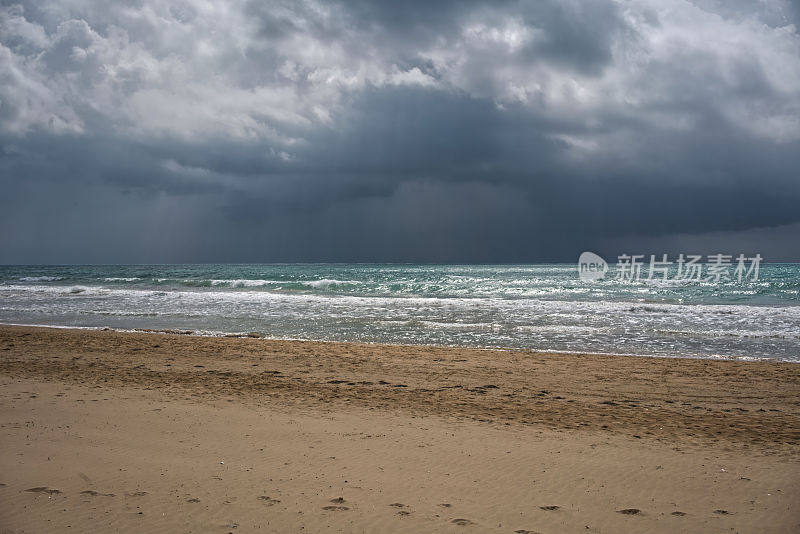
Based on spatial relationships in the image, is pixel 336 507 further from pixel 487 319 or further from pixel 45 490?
pixel 487 319

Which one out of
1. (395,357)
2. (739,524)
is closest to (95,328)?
(395,357)

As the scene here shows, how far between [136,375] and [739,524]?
9.64 metres

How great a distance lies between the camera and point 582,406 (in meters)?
7.85

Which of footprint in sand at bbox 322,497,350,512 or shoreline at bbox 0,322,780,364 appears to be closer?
footprint in sand at bbox 322,497,350,512

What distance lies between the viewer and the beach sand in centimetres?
421

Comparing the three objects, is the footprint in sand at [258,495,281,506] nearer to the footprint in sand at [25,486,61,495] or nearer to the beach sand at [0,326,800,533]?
the beach sand at [0,326,800,533]

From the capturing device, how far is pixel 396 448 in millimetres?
5758

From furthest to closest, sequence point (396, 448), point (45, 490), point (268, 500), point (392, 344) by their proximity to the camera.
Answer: point (392, 344), point (396, 448), point (45, 490), point (268, 500)

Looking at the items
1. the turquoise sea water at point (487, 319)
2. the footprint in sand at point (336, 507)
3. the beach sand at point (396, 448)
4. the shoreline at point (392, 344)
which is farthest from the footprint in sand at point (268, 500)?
the turquoise sea water at point (487, 319)

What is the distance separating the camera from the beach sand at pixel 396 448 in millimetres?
4211

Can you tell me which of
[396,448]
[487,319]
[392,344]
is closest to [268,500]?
[396,448]

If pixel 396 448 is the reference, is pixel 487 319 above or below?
above

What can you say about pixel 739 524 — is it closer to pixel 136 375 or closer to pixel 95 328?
pixel 136 375

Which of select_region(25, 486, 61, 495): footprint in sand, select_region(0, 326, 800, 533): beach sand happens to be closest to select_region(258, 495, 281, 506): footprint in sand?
select_region(0, 326, 800, 533): beach sand
